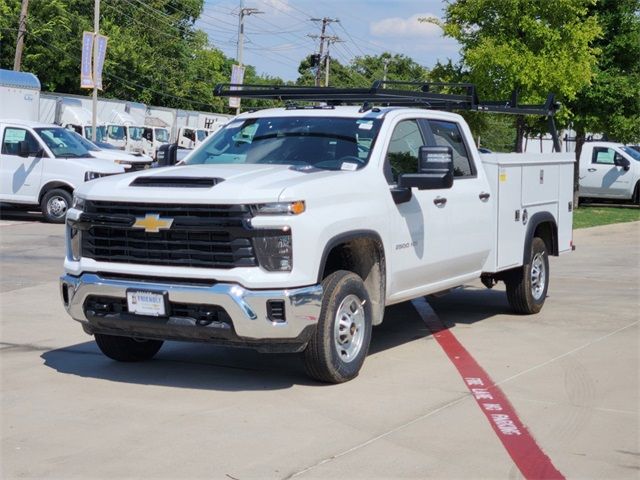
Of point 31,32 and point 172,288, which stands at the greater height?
point 31,32

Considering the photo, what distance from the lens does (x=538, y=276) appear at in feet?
34.5

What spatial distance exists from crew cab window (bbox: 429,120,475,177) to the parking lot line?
155 cm

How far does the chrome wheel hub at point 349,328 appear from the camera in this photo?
282 inches

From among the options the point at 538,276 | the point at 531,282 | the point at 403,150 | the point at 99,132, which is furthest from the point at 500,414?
the point at 99,132

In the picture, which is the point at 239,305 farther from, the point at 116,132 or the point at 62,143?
the point at 116,132

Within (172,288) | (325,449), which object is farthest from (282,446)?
(172,288)

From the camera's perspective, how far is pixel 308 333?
6773mm

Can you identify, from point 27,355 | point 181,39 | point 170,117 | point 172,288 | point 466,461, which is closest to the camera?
point 466,461

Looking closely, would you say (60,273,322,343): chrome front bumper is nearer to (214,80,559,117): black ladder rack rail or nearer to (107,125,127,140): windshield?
(214,80,559,117): black ladder rack rail

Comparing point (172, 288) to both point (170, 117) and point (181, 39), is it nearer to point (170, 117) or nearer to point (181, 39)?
point (170, 117)

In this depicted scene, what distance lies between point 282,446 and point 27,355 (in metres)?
3.43

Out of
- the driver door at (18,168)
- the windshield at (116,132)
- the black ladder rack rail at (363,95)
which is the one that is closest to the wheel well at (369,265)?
the black ladder rack rail at (363,95)

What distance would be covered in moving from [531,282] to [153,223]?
4811 mm

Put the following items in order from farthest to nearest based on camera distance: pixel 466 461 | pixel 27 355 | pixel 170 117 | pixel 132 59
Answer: pixel 132 59 < pixel 170 117 < pixel 27 355 < pixel 466 461
